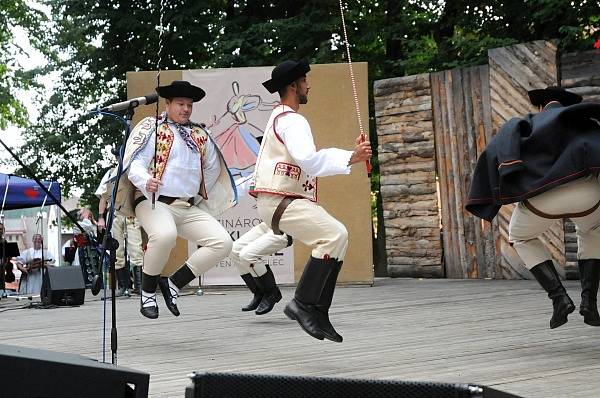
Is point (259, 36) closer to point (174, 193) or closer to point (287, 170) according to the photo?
point (174, 193)

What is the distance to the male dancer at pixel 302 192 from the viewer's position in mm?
6641

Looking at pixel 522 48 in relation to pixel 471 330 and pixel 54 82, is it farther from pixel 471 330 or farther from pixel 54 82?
pixel 54 82

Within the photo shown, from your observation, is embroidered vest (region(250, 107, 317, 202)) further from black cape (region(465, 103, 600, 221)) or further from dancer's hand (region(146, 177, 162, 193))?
black cape (region(465, 103, 600, 221))

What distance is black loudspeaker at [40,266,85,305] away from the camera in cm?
1221

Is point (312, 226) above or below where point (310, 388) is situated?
below

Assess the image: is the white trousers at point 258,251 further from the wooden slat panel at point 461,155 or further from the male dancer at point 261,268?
the wooden slat panel at point 461,155

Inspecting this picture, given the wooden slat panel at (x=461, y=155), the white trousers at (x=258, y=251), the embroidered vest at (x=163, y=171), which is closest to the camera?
the embroidered vest at (x=163, y=171)

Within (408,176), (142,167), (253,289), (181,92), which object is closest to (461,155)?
(408,176)

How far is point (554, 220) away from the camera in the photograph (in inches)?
261

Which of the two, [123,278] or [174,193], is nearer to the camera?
[174,193]

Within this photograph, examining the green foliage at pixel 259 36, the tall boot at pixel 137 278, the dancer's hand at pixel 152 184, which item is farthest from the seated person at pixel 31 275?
the dancer's hand at pixel 152 184

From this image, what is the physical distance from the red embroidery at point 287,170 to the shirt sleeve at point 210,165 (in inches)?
66.7

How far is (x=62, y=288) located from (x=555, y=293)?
275 inches

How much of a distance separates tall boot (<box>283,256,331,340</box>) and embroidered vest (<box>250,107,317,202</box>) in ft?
1.72
